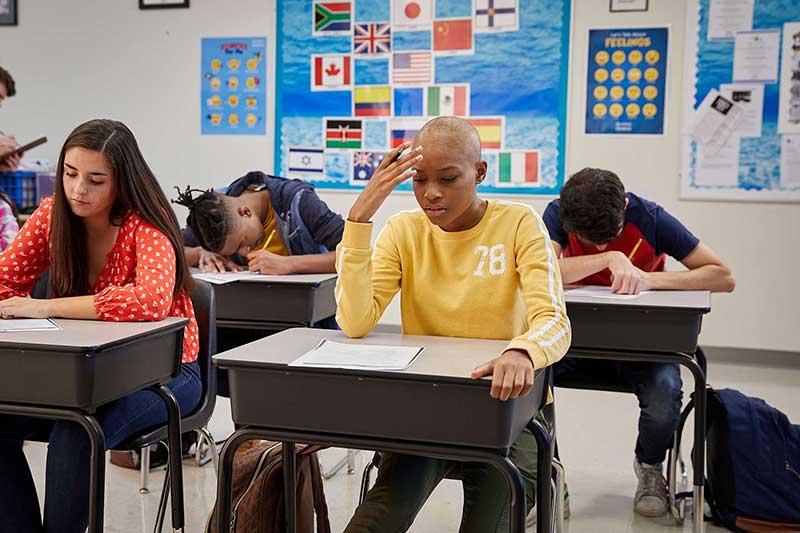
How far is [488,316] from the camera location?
1685 millimetres

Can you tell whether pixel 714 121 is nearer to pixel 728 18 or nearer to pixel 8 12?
pixel 728 18

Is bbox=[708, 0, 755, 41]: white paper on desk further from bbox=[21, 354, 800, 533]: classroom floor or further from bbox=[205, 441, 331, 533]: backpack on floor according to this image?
bbox=[205, 441, 331, 533]: backpack on floor

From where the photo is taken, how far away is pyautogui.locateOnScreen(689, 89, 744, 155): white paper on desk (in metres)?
4.45

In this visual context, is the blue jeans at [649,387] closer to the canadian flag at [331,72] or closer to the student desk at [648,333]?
the student desk at [648,333]

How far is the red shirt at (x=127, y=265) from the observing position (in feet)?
6.07

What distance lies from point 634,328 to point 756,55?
286cm

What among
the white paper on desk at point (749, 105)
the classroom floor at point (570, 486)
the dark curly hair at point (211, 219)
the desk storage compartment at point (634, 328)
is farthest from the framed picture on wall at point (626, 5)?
the desk storage compartment at point (634, 328)

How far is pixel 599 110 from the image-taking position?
15.1 feet

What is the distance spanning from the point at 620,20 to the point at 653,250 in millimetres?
2294

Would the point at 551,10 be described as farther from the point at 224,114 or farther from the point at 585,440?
the point at 585,440

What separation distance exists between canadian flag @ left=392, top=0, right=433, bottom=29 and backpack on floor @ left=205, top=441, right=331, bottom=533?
3.38 meters

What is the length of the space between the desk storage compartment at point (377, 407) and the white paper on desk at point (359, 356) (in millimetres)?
20

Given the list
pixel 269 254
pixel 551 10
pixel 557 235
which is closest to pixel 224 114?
pixel 551 10

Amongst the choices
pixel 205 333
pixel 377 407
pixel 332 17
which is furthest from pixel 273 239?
pixel 332 17
